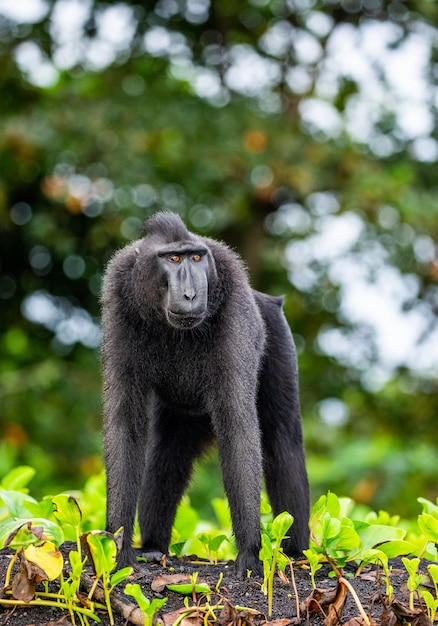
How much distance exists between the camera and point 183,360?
464 centimetres

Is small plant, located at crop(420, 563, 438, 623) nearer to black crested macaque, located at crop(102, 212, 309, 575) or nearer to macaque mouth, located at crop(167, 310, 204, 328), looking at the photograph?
black crested macaque, located at crop(102, 212, 309, 575)

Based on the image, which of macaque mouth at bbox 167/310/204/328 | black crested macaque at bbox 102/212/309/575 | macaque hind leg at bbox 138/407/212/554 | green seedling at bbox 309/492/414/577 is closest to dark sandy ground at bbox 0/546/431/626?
green seedling at bbox 309/492/414/577

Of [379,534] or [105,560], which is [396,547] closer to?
[379,534]

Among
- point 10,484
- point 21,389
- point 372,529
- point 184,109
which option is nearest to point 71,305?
point 21,389

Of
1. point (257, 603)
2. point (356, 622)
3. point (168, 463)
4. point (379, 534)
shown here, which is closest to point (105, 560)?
point (257, 603)

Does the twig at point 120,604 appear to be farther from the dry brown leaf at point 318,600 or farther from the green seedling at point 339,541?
the green seedling at point 339,541

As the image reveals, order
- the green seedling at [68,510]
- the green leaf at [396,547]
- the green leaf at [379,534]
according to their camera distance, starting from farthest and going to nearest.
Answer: the green leaf at [379,534]
the green leaf at [396,547]
the green seedling at [68,510]

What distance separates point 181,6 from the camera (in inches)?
456

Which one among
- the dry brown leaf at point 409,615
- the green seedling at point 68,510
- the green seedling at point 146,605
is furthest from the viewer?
the green seedling at point 68,510

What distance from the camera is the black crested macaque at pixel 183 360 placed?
441 centimetres

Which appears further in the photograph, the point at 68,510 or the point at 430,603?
the point at 68,510

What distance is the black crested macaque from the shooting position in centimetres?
441

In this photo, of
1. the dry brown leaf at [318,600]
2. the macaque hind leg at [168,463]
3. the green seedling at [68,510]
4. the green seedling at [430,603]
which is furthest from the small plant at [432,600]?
the macaque hind leg at [168,463]

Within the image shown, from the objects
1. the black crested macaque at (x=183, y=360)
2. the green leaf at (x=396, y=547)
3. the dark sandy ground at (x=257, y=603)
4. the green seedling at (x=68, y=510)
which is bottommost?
the dark sandy ground at (x=257, y=603)
